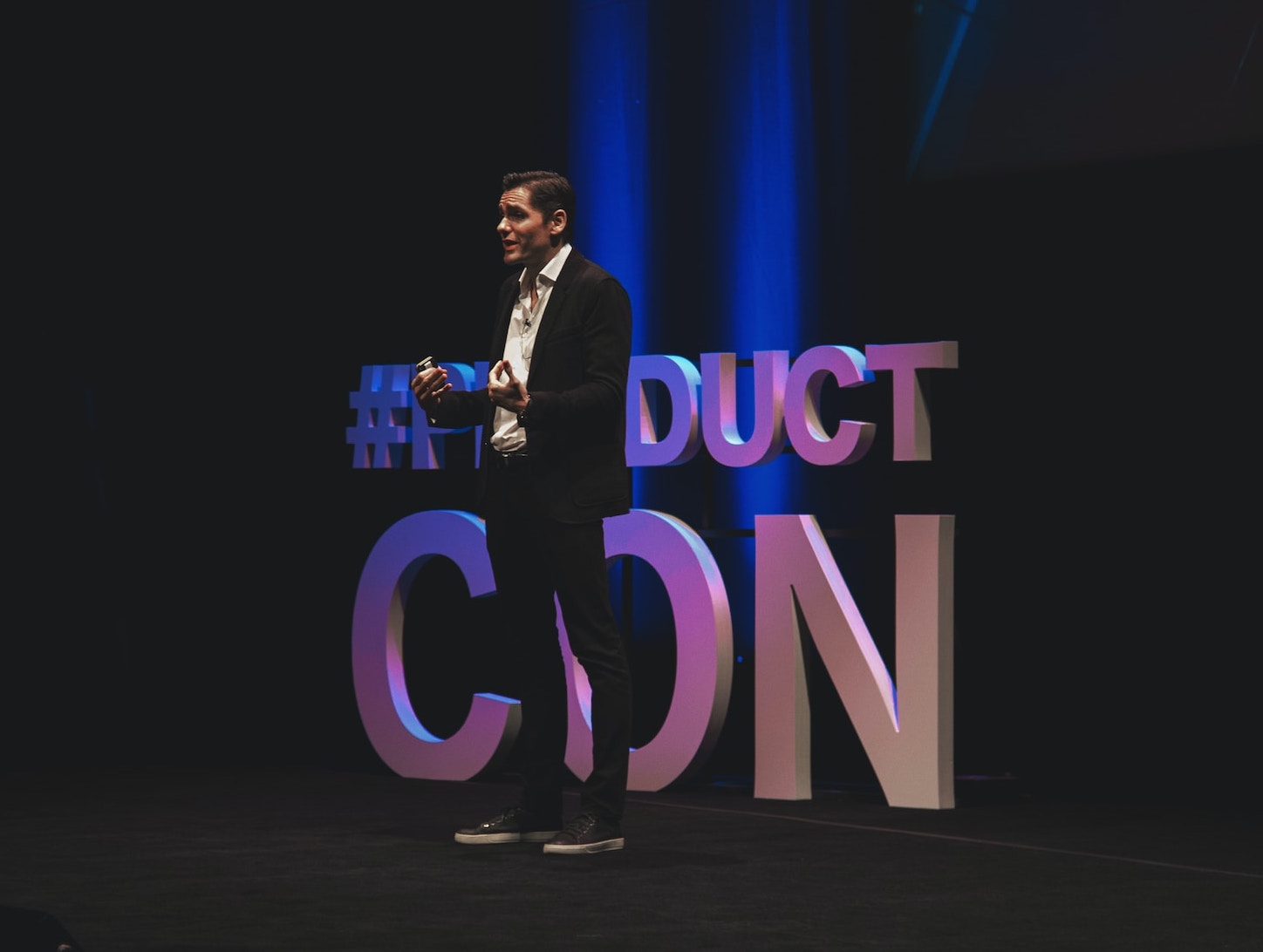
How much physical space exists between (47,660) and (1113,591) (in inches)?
121

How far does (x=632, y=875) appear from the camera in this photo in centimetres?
359

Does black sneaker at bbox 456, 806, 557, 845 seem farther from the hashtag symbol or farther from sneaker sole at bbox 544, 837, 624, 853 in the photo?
the hashtag symbol

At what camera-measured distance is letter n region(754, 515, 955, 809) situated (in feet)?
14.8

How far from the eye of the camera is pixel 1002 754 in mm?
4828

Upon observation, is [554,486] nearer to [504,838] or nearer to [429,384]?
[429,384]

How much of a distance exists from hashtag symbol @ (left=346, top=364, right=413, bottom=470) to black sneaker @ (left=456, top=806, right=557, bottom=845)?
1590mm

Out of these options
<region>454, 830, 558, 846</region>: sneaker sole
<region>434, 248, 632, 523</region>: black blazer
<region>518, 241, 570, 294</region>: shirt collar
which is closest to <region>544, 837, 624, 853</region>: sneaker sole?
<region>454, 830, 558, 846</region>: sneaker sole

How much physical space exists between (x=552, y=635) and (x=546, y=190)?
2.84ft


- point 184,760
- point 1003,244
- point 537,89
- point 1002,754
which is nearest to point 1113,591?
point 1002,754

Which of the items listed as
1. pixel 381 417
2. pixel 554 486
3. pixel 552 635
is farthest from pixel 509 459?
pixel 381 417

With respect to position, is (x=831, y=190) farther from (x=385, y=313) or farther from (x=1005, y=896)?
(x=1005, y=896)

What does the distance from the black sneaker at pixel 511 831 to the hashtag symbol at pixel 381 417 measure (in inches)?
62.6

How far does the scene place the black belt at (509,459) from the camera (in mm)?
3852

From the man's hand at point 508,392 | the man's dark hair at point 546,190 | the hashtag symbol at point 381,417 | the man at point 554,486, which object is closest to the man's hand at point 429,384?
the man at point 554,486
